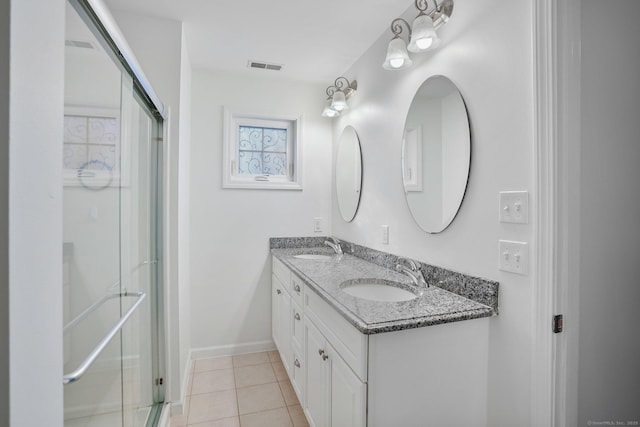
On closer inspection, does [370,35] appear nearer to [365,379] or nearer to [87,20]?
[87,20]

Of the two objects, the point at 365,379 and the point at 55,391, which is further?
the point at 365,379

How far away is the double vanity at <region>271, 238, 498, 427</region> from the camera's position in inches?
42.7

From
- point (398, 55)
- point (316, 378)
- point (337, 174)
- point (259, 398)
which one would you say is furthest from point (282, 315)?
point (398, 55)

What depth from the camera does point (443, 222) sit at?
4.91ft

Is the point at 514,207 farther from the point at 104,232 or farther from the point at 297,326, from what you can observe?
the point at 104,232

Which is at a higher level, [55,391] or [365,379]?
[55,391]

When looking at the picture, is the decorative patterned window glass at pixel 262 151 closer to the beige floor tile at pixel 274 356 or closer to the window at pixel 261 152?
the window at pixel 261 152

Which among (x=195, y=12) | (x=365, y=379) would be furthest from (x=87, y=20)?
(x=365, y=379)

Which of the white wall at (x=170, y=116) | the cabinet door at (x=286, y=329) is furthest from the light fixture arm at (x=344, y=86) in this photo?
the cabinet door at (x=286, y=329)

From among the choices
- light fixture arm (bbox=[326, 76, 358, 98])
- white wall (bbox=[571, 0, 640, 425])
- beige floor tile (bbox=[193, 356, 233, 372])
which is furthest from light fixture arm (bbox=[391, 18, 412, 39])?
beige floor tile (bbox=[193, 356, 233, 372])

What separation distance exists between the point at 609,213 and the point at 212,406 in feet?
7.58

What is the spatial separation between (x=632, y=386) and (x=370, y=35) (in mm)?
2258

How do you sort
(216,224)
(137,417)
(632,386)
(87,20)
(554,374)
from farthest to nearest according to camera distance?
(216,224)
(137,417)
(632,386)
(554,374)
(87,20)

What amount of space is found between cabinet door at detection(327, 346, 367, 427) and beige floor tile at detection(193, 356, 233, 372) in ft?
4.82
